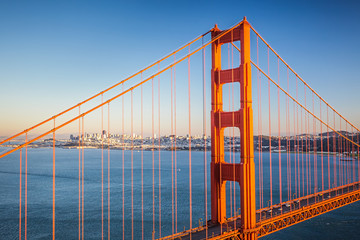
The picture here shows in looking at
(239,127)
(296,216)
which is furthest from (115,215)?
(239,127)

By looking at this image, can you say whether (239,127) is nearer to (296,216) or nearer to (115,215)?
(296,216)

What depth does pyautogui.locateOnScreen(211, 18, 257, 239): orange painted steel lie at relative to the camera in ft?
35.9

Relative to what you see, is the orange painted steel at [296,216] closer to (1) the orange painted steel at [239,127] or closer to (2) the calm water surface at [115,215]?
(1) the orange painted steel at [239,127]

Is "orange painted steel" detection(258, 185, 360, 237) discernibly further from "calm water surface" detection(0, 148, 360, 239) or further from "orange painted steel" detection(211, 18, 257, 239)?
"calm water surface" detection(0, 148, 360, 239)

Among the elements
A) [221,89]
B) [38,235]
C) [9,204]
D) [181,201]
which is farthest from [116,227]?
[221,89]

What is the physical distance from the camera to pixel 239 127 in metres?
11.2

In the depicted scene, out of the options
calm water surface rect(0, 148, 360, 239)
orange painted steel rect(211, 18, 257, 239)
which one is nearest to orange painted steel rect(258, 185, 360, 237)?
orange painted steel rect(211, 18, 257, 239)

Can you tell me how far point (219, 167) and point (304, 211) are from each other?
5.20 meters

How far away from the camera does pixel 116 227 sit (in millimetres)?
23656

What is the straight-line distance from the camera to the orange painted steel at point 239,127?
1094cm

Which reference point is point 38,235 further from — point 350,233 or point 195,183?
point 195,183

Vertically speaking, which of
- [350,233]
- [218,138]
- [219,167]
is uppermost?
[218,138]

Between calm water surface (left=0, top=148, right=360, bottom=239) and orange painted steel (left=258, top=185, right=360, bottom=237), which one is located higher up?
orange painted steel (left=258, top=185, right=360, bottom=237)

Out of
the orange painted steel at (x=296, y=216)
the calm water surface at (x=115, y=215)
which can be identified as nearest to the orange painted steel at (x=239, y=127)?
the orange painted steel at (x=296, y=216)
